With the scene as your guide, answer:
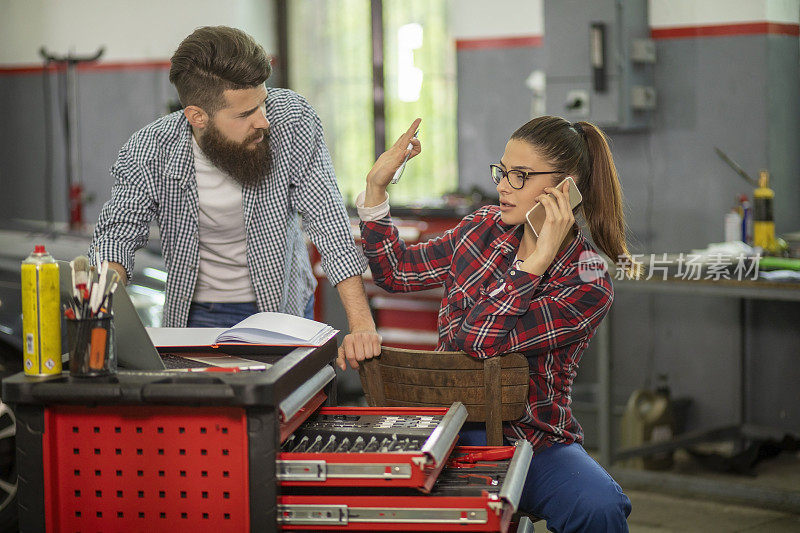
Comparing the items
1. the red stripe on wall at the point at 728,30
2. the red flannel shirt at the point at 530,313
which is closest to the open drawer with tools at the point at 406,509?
the red flannel shirt at the point at 530,313

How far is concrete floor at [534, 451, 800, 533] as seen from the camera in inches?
138

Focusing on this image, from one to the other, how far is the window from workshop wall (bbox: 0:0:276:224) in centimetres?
30

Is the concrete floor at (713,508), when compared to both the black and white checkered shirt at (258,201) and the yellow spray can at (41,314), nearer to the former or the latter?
the black and white checkered shirt at (258,201)

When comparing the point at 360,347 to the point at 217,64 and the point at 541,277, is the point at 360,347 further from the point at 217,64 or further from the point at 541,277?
the point at 217,64

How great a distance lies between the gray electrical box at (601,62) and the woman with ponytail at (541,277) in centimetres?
191

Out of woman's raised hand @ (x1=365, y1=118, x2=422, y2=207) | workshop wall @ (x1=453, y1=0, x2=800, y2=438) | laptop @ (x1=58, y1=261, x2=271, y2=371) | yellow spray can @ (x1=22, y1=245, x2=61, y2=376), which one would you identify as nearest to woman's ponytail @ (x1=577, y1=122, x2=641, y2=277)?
woman's raised hand @ (x1=365, y1=118, x2=422, y2=207)

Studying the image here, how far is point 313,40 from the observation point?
5906mm

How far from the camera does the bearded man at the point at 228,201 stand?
88.8 inches

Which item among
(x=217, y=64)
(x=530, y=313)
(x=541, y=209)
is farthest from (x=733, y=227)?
(x=217, y=64)

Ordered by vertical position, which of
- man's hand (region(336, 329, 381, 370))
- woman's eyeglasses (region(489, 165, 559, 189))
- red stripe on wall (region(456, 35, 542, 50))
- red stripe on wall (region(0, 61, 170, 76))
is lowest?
man's hand (region(336, 329, 381, 370))

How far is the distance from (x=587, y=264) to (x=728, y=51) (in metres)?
2.43

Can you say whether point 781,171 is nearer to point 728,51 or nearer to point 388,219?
point 728,51

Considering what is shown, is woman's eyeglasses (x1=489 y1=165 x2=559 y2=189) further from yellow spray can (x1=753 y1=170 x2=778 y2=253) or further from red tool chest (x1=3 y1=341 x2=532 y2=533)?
yellow spray can (x1=753 y1=170 x2=778 y2=253)

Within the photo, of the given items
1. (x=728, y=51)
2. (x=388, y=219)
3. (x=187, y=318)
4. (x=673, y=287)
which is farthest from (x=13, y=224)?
(x=728, y=51)
